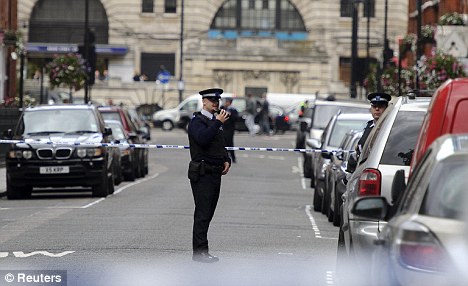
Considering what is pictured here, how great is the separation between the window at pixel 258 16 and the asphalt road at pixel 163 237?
60.2m

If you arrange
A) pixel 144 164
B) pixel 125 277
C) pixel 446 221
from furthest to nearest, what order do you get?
1. pixel 144 164
2. pixel 125 277
3. pixel 446 221

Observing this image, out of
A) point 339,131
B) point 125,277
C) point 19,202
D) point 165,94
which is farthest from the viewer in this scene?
point 165,94

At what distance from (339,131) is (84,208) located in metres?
6.50

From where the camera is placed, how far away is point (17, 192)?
24734mm

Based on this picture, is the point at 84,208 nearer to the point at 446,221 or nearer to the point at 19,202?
the point at 19,202

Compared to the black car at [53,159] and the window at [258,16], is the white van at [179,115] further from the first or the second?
the black car at [53,159]

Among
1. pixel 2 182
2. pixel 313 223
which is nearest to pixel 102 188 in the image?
pixel 2 182

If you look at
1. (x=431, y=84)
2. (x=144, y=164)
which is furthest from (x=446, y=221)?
(x=431, y=84)

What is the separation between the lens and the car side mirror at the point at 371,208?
860cm

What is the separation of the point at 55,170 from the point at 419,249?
1741 cm

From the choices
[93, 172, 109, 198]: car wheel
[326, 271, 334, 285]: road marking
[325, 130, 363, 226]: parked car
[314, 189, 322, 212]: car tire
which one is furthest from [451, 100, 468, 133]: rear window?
[93, 172, 109, 198]: car wheel

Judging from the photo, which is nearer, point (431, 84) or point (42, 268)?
point (42, 268)

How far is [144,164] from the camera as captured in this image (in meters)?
33.8

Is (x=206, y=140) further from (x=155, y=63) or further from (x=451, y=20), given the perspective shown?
(x=155, y=63)
